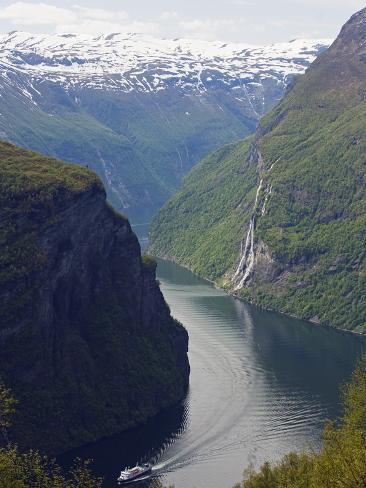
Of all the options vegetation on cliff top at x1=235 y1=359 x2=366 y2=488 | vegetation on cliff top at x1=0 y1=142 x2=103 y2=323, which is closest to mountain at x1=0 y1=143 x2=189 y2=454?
vegetation on cliff top at x1=0 y1=142 x2=103 y2=323

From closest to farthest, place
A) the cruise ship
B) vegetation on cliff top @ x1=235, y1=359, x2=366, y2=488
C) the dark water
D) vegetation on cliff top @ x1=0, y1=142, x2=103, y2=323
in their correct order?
vegetation on cliff top @ x1=235, y1=359, x2=366, y2=488
the cruise ship
the dark water
vegetation on cliff top @ x1=0, y1=142, x2=103, y2=323

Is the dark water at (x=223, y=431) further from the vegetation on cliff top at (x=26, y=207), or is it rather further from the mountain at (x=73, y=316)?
the vegetation on cliff top at (x=26, y=207)

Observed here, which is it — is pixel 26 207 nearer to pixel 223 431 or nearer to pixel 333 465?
pixel 223 431

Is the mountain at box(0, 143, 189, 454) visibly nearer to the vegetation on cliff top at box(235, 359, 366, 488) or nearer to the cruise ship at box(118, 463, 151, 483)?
the cruise ship at box(118, 463, 151, 483)

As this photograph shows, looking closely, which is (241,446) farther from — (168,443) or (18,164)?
(18,164)

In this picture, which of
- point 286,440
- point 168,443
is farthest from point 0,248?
point 286,440

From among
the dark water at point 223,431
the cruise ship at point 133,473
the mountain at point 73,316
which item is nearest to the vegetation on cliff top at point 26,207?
the mountain at point 73,316

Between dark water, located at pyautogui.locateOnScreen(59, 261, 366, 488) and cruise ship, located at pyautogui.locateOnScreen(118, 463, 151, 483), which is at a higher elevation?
cruise ship, located at pyautogui.locateOnScreen(118, 463, 151, 483)

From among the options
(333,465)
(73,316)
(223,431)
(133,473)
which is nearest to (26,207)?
(73,316)

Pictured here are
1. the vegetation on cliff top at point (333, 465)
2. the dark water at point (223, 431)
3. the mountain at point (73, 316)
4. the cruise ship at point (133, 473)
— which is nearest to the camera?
the vegetation on cliff top at point (333, 465)
